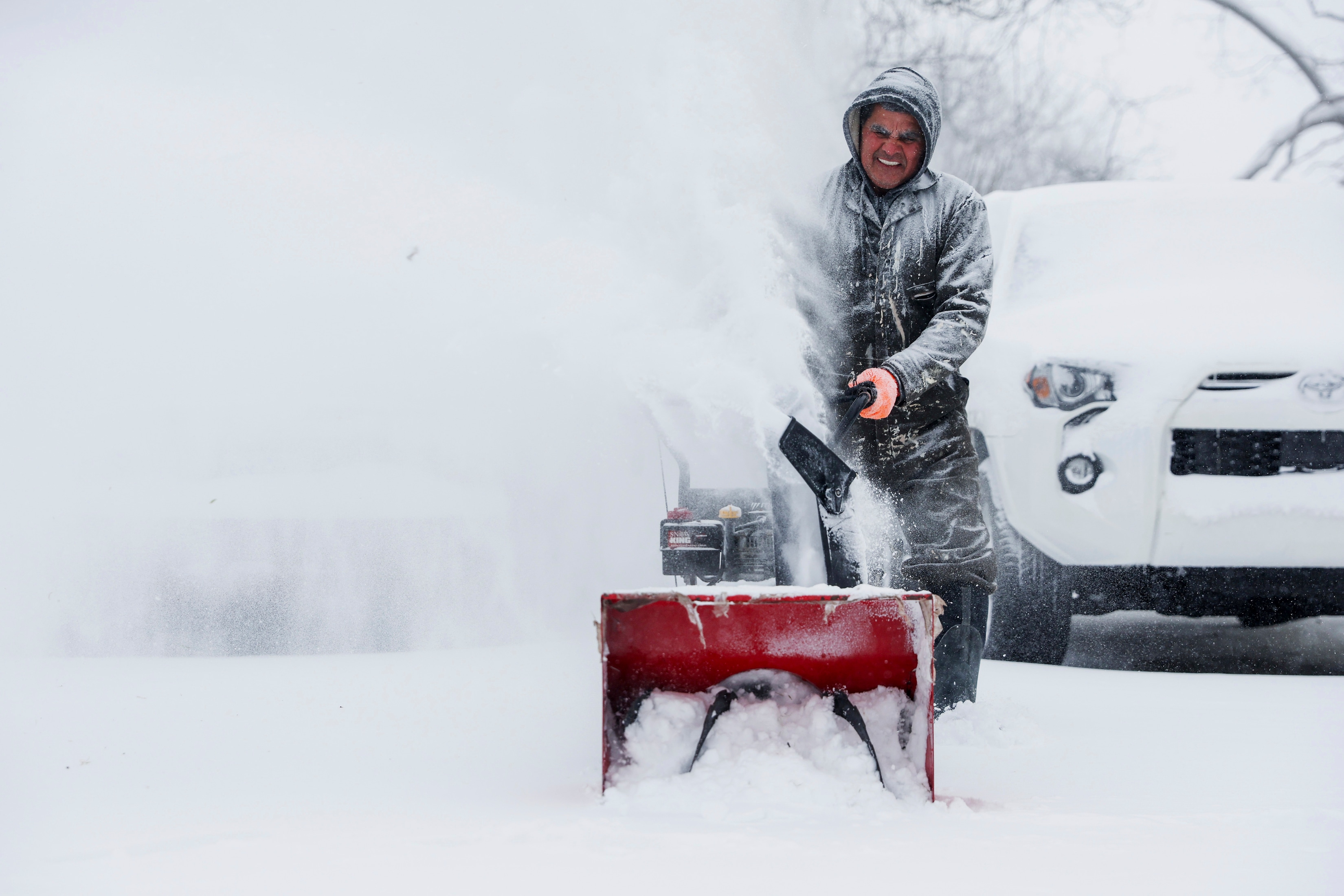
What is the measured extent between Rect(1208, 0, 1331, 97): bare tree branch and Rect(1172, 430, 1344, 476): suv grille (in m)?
11.5

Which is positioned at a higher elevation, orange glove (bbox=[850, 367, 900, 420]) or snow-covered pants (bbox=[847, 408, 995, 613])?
orange glove (bbox=[850, 367, 900, 420])

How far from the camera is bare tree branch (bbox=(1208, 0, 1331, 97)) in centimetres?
1334

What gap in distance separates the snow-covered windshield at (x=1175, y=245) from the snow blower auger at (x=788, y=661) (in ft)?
7.90

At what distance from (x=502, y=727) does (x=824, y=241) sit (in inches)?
66.0

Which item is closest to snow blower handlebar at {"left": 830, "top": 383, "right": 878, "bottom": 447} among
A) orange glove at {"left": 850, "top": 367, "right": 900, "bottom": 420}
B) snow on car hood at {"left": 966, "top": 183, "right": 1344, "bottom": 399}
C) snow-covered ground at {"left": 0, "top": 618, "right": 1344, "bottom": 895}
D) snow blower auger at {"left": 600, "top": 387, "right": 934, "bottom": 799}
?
orange glove at {"left": 850, "top": 367, "right": 900, "bottom": 420}

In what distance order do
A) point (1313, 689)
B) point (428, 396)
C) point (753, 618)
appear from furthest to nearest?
point (428, 396) → point (1313, 689) → point (753, 618)

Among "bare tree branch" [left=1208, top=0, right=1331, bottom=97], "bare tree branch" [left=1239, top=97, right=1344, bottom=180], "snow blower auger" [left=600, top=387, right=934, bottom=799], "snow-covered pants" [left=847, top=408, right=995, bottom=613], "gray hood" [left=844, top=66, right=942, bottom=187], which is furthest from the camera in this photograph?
"bare tree branch" [left=1239, top=97, right=1344, bottom=180]

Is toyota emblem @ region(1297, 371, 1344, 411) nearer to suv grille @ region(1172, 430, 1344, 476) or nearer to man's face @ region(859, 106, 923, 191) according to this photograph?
suv grille @ region(1172, 430, 1344, 476)

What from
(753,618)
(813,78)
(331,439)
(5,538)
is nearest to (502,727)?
(753,618)

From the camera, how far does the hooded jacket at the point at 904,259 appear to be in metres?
3.16

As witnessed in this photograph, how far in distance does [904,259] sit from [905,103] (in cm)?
42

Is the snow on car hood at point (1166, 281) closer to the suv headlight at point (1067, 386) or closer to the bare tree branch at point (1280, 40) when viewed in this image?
the suv headlight at point (1067, 386)

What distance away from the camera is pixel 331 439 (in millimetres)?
4500

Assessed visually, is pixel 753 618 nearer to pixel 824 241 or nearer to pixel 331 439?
pixel 824 241
